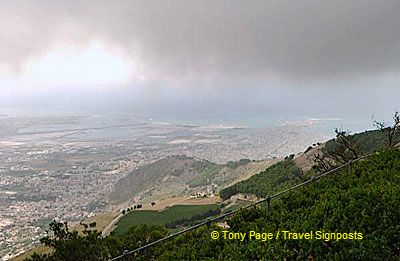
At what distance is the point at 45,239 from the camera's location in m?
16.8

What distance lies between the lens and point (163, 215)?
203 feet

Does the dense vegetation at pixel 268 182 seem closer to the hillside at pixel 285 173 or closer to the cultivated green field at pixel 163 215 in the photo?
the hillside at pixel 285 173

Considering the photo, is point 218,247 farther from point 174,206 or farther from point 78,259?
point 174,206

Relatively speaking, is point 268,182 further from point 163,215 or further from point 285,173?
point 163,215

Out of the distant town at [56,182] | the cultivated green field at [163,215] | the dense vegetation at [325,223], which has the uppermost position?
the dense vegetation at [325,223]

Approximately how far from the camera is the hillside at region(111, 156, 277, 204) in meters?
108

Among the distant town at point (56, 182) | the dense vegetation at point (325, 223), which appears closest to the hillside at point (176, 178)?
the distant town at point (56, 182)

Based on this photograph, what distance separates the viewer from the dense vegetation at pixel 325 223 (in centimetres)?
559

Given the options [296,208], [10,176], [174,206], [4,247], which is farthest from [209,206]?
[10,176]

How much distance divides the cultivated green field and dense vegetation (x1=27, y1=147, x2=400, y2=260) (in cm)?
4653

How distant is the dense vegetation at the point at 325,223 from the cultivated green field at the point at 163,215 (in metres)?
46.5

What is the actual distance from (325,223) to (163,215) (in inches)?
2271

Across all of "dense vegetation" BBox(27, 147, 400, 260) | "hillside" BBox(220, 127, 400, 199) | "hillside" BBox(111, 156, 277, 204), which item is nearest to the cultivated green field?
"hillside" BBox(220, 127, 400, 199)

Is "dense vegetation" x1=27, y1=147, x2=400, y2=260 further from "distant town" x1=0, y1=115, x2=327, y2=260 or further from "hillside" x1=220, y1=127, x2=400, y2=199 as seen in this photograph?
"distant town" x1=0, y1=115, x2=327, y2=260
